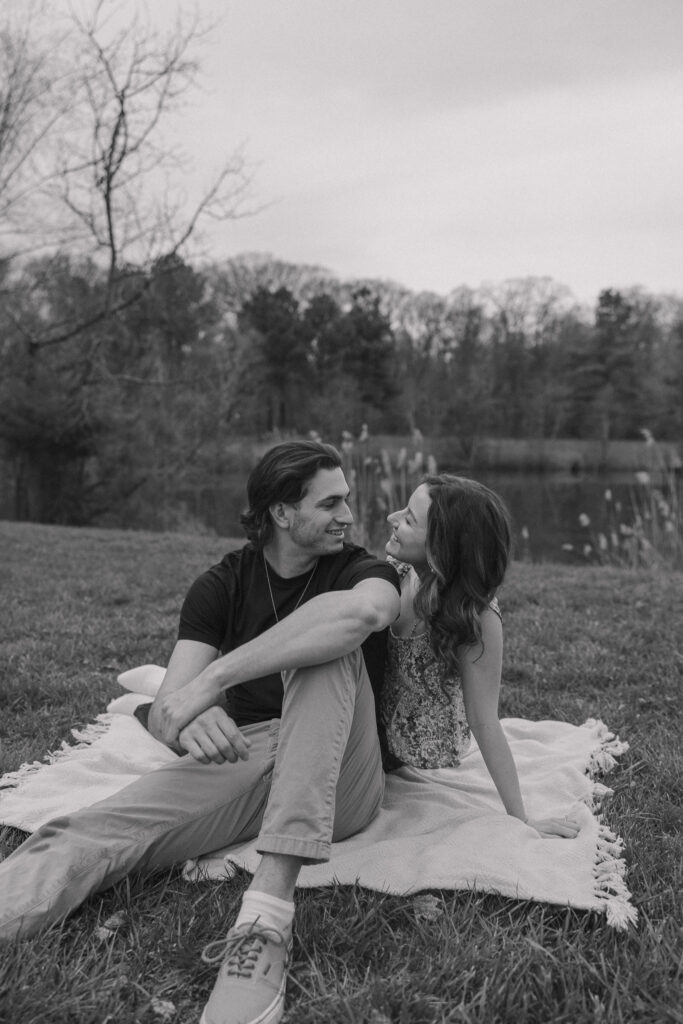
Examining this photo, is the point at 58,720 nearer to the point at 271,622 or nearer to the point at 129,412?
the point at 271,622

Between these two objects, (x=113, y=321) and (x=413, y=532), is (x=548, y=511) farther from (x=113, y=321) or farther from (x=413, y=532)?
(x=413, y=532)

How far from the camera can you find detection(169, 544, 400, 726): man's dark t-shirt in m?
2.56

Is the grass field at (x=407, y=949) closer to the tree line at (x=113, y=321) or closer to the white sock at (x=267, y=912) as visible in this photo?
the white sock at (x=267, y=912)

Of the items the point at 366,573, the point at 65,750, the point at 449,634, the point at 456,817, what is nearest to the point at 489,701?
the point at 449,634

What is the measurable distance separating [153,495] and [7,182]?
6784 millimetres

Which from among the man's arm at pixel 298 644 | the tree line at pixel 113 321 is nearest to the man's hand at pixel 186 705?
the man's arm at pixel 298 644

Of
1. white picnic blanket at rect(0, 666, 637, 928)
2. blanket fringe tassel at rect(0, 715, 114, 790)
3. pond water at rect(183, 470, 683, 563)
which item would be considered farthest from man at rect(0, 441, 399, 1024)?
pond water at rect(183, 470, 683, 563)

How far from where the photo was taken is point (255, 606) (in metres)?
2.65

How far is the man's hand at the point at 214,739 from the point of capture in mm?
2211

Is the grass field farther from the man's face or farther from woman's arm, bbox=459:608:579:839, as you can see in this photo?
the man's face

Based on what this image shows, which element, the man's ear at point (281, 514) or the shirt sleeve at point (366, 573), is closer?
the shirt sleeve at point (366, 573)

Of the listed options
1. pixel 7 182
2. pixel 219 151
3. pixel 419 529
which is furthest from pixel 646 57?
pixel 7 182

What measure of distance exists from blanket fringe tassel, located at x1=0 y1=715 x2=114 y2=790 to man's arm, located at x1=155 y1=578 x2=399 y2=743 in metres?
0.92

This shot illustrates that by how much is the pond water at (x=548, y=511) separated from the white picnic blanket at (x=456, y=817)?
4.86 metres
